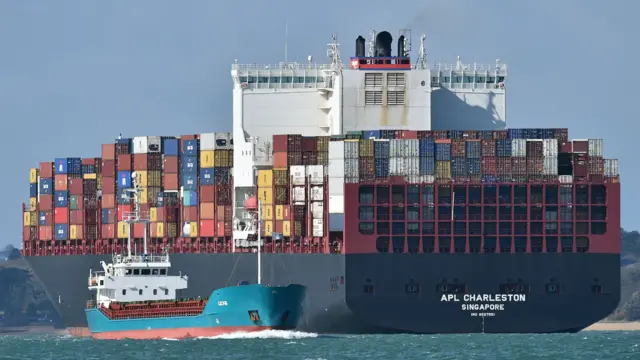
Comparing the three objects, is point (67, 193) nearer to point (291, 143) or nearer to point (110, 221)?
point (110, 221)

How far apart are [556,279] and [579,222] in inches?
135

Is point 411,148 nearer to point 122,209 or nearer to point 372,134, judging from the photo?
point 372,134

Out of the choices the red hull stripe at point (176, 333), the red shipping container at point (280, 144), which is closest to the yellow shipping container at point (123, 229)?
the red shipping container at point (280, 144)

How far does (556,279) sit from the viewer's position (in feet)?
330

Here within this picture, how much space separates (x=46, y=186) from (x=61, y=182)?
5.48 feet

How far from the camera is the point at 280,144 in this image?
106 meters

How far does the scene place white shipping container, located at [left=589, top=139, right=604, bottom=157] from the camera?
103 metres

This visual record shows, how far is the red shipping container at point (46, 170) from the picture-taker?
120 meters

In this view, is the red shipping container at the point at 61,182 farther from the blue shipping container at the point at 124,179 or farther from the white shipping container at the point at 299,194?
the white shipping container at the point at 299,194

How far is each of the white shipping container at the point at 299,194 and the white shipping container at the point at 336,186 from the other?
2383mm

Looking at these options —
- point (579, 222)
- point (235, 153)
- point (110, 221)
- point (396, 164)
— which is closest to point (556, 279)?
point (579, 222)

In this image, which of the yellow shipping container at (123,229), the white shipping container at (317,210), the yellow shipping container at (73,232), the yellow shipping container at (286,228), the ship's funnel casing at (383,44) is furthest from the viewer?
the yellow shipping container at (73,232)

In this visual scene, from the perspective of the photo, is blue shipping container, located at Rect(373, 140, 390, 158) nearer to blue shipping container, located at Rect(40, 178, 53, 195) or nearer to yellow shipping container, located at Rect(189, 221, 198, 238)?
yellow shipping container, located at Rect(189, 221, 198, 238)

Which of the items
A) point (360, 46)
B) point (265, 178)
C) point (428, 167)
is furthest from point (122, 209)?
point (428, 167)
